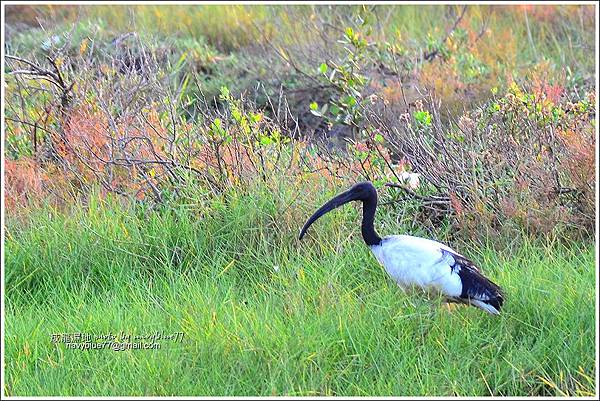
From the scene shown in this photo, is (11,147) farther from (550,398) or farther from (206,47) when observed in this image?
(550,398)

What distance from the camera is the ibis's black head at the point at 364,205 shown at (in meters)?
4.79

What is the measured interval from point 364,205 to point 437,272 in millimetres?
586

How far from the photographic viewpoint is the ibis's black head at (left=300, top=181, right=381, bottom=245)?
479 centimetres

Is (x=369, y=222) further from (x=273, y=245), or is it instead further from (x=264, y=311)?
(x=264, y=311)

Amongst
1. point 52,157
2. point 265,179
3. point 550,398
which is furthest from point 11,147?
point 550,398

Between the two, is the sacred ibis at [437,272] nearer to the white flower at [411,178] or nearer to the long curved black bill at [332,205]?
the long curved black bill at [332,205]

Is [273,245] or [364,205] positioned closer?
[364,205]

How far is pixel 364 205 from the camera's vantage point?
15.8ft

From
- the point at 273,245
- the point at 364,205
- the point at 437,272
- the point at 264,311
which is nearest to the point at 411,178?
the point at 364,205

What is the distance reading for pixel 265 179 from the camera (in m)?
5.46

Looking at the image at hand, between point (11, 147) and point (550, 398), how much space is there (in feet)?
13.7

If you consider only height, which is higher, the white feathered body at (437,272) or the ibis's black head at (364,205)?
the ibis's black head at (364,205)

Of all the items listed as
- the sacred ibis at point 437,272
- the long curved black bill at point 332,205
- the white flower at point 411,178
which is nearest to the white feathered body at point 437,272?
the sacred ibis at point 437,272

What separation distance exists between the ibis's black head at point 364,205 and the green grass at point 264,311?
187 mm
